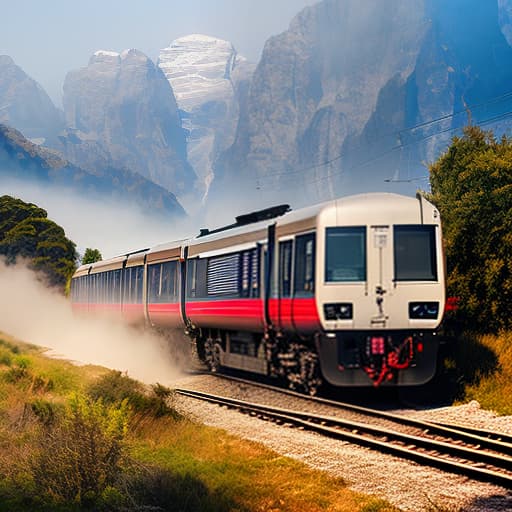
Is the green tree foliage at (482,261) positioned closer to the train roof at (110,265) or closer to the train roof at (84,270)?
the train roof at (110,265)

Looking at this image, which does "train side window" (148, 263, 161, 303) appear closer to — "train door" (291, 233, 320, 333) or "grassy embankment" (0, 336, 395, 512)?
"train door" (291, 233, 320, 333)

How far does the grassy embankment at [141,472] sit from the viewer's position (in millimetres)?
10516

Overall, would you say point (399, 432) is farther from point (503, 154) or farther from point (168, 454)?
Answer: point (503, 154)

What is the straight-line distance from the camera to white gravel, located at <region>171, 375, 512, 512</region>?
1020 cm

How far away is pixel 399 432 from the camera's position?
14227 millimetres

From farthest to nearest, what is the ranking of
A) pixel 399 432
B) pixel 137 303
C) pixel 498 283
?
pixel 137 303, pixel 498 283, pixel 399 432

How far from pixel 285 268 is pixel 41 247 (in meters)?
70.9

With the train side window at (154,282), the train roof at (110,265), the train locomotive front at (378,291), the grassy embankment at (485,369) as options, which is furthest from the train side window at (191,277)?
the train roof at (110,265)

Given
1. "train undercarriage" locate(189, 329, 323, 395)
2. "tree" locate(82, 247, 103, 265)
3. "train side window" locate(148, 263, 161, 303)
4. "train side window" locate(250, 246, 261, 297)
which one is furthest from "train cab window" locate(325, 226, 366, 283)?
"tree" locate(82, 247, 103, 265)

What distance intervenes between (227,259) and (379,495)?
418 inches

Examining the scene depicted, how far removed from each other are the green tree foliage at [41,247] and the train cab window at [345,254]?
6868 cm

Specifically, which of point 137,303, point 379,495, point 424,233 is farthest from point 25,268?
point 379,495

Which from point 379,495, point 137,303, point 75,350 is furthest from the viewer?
point 75,350

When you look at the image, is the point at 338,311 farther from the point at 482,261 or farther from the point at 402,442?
the point at 482,261
